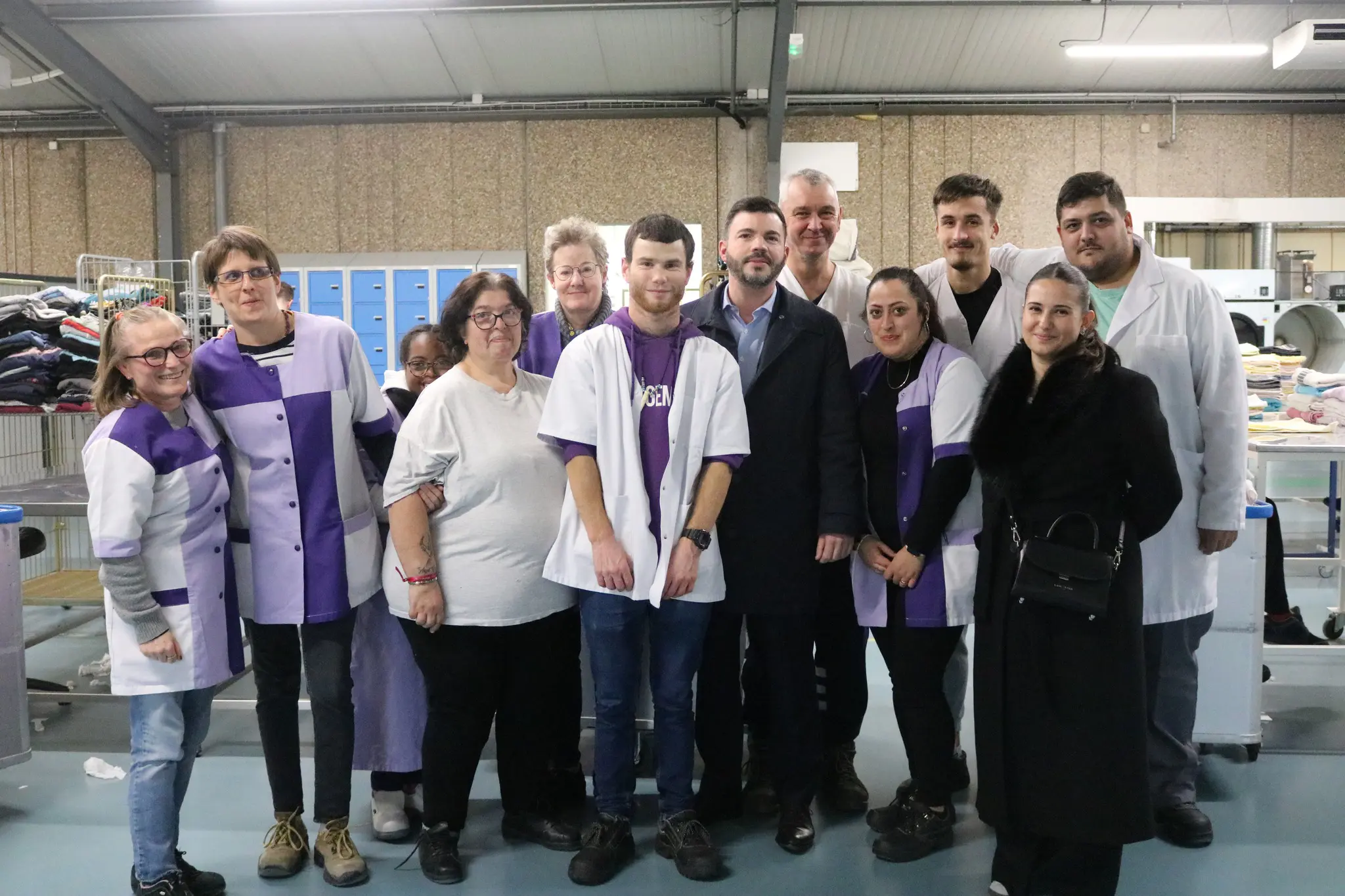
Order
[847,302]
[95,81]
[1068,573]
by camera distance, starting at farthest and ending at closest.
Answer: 1. [95,81]
2. [847,302]
3. [1068,573]

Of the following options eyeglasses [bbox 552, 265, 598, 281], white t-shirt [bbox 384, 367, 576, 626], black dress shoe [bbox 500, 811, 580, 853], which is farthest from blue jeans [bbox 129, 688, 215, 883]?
eyeglasses [bbox 552, 265, 598, 281]

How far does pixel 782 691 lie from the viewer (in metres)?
2.38

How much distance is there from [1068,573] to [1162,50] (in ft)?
25.4

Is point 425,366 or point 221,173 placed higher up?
point 221,173

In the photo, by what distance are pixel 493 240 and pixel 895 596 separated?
845 cm

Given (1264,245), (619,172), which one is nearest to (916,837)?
(619,172)

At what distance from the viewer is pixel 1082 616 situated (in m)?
1.98

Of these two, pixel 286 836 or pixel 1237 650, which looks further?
pixel 1237 650

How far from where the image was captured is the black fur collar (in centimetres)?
196

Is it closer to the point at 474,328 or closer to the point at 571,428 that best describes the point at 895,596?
the point at 571,428

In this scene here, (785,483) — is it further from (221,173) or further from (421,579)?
(221,173)

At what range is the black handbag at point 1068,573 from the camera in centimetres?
193

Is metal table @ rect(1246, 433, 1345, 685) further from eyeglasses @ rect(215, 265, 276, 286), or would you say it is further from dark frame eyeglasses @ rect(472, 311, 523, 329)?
eyeglasses @ rect(215, 265, 276, 286)

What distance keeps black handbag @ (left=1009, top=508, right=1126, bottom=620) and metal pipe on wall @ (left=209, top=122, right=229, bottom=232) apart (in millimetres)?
9914
